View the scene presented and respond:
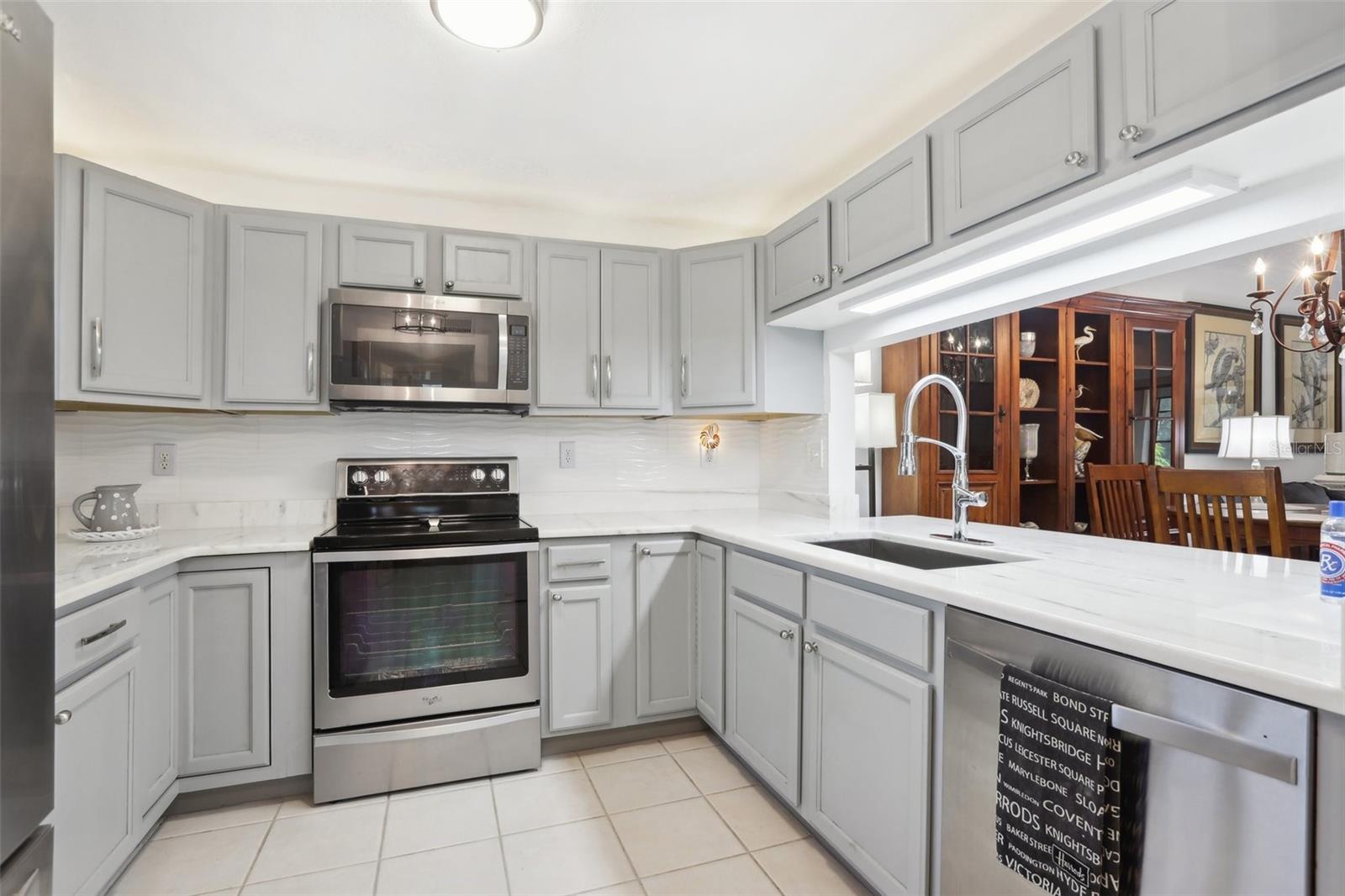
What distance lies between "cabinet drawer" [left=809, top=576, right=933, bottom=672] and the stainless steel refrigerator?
59.5 inches

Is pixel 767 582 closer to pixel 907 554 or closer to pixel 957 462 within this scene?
pixel 907 554

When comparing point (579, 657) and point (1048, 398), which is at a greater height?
point (1048, 398)

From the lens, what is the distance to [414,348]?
2.62 metres

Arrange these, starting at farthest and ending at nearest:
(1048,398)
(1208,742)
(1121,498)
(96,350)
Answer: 1. (1048,398)
2. (1121,498)
3. (96,350)
4. (1208,742)

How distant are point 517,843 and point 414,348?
1819 millimetres

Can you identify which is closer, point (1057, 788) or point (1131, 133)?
point (1057, 788)

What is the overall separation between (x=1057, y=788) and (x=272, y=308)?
2.87 m

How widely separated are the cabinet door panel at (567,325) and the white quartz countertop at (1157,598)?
3.59ft

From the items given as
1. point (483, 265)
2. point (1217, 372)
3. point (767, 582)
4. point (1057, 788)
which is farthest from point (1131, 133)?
point (1217, 372)

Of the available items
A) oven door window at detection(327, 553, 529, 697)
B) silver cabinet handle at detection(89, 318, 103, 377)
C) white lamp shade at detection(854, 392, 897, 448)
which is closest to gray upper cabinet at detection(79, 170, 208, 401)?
silver cabinet handle at detection(89, 318, 103, 377)

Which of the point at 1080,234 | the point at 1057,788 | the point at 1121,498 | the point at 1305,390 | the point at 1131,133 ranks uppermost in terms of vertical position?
the point at 1131,133

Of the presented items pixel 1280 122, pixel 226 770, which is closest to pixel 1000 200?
pixel 1280 122

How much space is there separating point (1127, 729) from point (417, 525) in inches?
93.4

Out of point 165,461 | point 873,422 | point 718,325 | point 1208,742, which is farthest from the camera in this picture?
point 873,422
